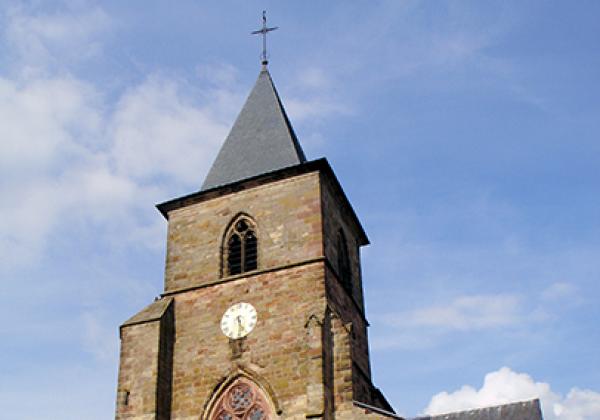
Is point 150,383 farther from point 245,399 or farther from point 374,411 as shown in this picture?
point 374,411

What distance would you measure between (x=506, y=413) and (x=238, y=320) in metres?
6.51

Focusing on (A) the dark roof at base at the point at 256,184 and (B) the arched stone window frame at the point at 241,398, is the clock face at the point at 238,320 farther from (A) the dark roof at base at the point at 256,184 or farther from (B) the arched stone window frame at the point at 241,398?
(A) the dark roof at base at the point at 256,184

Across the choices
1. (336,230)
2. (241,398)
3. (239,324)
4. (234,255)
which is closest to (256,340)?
(239,324)

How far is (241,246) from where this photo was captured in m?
20.6

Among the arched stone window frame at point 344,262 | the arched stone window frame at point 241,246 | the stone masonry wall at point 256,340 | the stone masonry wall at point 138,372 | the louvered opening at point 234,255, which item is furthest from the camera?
the arched stone window frame at point 344,262

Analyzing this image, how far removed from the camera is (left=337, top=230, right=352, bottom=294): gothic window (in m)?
21.3

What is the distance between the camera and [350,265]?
22453mm

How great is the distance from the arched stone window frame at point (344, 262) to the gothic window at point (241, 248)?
233 centimetres

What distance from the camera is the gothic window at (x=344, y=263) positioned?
21.3 metres

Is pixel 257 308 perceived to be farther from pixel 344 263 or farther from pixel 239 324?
pixel 344 263

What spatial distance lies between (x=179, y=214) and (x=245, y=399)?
6044 mm

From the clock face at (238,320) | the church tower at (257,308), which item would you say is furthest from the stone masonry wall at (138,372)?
the clock face at (238,320)

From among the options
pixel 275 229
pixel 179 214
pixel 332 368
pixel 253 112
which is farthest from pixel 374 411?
pixel 253 112

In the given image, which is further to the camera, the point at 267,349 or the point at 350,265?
the point at 350,265
